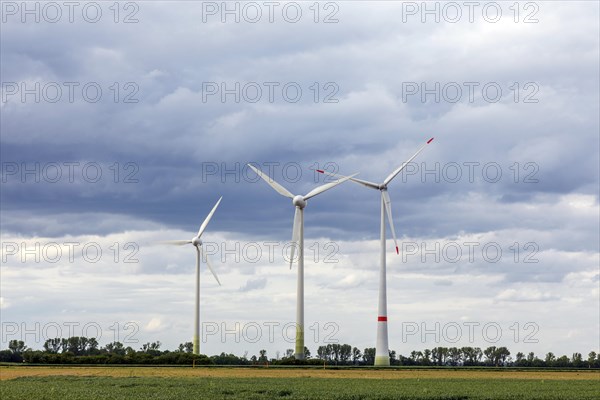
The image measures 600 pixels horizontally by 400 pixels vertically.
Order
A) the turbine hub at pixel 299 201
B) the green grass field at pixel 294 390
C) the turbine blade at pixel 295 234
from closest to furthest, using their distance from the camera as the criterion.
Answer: the green grass field at pixel 294 390 < the turbine blade at pixel 295 234 < the turbine hub at pixel 299 201

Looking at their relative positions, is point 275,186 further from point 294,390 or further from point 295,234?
point 294,390

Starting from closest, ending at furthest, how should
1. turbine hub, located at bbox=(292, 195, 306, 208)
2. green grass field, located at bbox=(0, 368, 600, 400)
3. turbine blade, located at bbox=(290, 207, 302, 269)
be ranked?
1. green grass field, located at bbox=(0, 368, 600, 400)
2. turbine blade, located at bbox=(290, 207, 302, 269)
3. turbine hub, located at bbox=(292, 195, 306, 208)

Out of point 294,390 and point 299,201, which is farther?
point 299,201

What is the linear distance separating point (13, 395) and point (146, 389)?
13.3 metres

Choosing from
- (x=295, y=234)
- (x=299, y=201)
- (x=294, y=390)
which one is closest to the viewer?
(x=294, y=390)

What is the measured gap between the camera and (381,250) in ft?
517

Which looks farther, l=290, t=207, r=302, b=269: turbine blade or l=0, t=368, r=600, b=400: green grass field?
l=290, t=207, r=302, b=269: turbine blade

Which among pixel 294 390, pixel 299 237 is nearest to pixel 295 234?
pixel 299 237

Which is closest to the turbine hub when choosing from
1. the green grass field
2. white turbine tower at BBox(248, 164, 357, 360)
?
white turbine tower at BBox(248, 164, 357, 360)

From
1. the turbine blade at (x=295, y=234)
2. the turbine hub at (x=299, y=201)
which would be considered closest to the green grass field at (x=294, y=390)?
the turbine blade at (x=295, y=234)

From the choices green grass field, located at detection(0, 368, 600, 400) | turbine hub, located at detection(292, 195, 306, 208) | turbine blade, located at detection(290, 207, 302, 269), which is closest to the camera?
green grass field, located at detection(0, 368, 600, 400)

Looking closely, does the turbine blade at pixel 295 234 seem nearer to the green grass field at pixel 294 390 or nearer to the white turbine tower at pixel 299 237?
the white turbine tower at pixel 299 237

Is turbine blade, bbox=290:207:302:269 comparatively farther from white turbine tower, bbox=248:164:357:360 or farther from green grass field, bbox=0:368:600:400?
green grass field, bbox=0:368:600:400

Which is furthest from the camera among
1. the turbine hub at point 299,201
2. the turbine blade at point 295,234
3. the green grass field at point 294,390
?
the turbine hub at point 299,201
